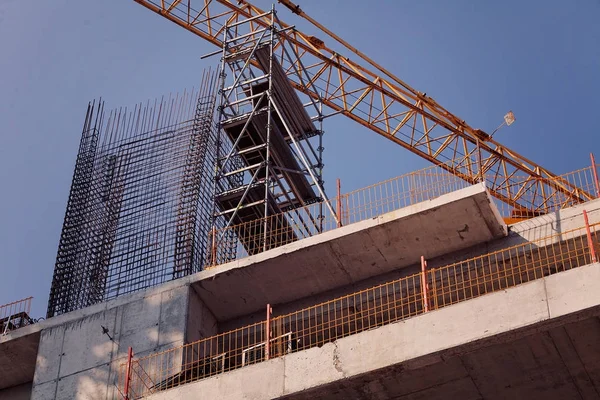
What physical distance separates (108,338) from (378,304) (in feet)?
16.0

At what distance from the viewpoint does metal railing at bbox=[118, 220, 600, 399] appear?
18.6m

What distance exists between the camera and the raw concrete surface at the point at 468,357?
14711 millimetres

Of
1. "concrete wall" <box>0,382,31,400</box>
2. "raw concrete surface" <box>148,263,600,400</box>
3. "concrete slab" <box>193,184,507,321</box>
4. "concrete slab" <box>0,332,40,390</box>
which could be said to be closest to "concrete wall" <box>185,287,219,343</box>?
"concrete slab" <box>193,184,507,321</box>

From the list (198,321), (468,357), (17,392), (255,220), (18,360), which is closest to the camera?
(468,357)

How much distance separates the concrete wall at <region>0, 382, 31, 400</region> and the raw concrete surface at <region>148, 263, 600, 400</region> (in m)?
6.49

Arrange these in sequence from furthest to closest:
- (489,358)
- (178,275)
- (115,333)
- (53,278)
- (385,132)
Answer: (385,132), (53,278), (178,275), (115,333), (489,358)

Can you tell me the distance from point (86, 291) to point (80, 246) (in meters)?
1.29

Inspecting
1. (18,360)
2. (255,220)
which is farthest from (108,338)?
(255,220)

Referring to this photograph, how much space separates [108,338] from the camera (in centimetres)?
2014

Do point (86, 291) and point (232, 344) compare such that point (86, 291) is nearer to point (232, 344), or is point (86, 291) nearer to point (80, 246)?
point (80, 246)

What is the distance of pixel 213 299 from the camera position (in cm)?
2061

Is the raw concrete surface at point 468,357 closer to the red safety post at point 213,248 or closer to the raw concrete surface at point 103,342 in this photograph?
the raw concrete surface at point 103,342

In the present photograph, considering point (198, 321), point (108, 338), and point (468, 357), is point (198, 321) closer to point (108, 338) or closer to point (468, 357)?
point (108, 338)

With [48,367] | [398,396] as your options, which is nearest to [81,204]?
[48,367]
